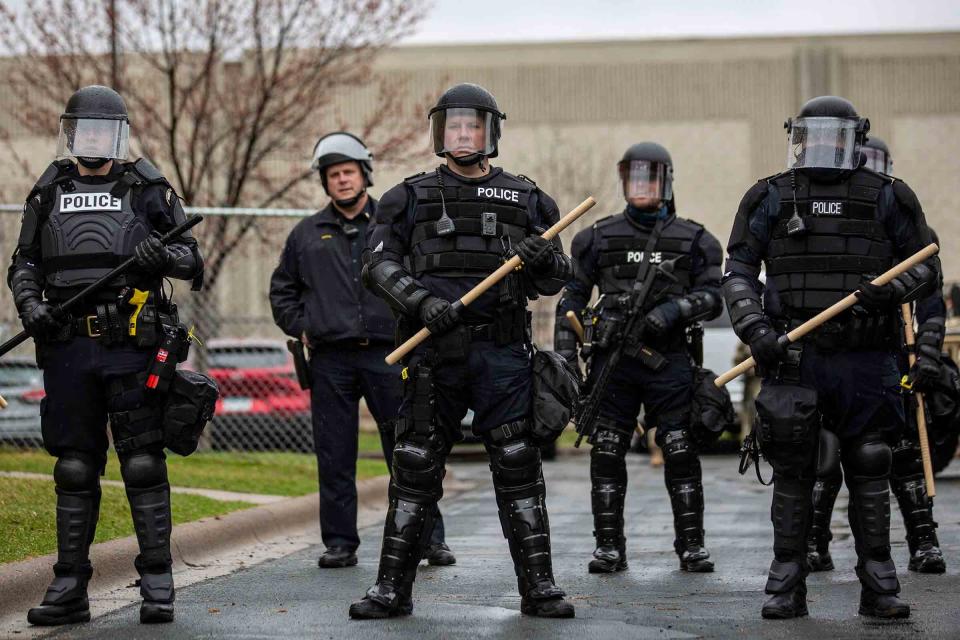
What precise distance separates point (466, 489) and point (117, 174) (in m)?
7.94

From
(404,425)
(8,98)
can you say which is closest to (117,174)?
(404,425)

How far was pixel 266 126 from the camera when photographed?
1672 cm

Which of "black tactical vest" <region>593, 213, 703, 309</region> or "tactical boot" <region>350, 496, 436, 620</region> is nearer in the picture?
"tactical boot" <region>350, 496, 436, 620</region>

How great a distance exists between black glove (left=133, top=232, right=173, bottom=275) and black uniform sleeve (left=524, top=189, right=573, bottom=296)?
146 centimetres

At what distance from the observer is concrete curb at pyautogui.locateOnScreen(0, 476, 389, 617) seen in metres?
6.87

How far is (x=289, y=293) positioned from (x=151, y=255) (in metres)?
2.55

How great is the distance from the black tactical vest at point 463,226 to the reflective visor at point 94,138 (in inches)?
47.8

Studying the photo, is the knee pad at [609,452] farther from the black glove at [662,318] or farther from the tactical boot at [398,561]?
the tactical boot at [398,561]

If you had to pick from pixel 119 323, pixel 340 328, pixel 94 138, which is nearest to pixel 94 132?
pixel 94 138

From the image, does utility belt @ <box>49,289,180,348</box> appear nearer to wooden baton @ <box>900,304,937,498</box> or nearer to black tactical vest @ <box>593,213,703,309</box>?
black tactical vest @ <box>593,213,703,309</box>

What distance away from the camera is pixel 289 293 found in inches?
350

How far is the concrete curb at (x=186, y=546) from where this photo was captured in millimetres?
6867

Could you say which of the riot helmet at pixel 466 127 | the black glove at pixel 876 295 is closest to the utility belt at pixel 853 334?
the black glove at pixel 876 295

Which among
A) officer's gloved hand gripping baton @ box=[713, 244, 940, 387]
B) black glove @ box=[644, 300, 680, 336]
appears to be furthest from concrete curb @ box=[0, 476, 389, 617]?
officer's gloved hand gripping baton @ box=[713, 244, 940, 387]
